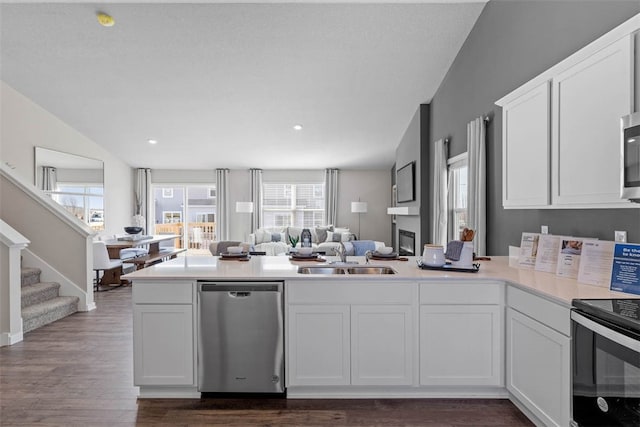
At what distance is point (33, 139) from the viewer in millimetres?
5758

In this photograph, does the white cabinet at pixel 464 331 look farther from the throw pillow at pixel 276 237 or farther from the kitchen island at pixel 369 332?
the throw pillow at pixel 276 237

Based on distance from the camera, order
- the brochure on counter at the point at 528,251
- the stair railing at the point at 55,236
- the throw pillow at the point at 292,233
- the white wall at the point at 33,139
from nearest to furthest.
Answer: the brochure on counter at the point at 528,251 → the stair railing at the point at 55,236 → the white wall at the point at 33,139 → the throw pillow at the point at 292,233

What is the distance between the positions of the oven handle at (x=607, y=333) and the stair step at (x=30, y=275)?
5.31 m

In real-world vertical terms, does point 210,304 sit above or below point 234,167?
below

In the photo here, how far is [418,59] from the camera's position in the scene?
459 centimetres

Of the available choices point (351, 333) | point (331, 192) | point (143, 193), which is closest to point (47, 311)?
point (351, 333)

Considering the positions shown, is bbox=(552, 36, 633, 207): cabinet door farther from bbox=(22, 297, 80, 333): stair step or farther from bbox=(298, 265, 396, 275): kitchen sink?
bbox=(22, 297, 80, 333): stair step

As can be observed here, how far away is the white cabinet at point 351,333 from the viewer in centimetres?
234

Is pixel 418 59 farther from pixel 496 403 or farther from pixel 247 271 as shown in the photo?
pixel 496 403

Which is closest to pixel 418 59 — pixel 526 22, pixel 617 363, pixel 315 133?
pixel 526 22

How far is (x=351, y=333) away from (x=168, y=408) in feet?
4.08

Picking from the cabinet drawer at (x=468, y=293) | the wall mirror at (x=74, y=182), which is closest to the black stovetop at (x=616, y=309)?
the cabinet drawer at (x=468, y=293)

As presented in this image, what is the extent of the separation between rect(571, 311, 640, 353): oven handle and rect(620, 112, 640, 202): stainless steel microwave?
1.78ft

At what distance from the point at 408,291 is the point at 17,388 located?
2757 millimetres
